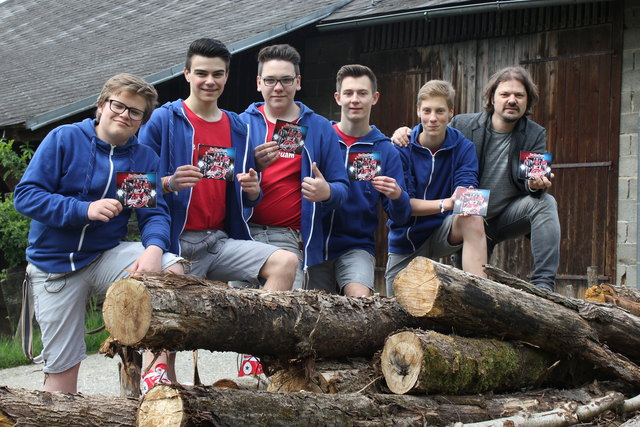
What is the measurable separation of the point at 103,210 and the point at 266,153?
1157 mm

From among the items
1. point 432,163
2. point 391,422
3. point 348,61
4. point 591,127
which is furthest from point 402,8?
point 391,422

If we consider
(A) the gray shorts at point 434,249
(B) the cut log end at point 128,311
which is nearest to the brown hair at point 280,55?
(A) the gray shorts at point 434,249

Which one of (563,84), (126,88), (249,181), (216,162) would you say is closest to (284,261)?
(249,181)

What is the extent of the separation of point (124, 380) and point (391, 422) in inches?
56.1

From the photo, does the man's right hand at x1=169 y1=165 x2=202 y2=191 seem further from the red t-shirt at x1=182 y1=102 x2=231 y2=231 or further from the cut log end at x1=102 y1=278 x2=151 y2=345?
the cut log end at x1=102 y1=278 x2=151 y2=345

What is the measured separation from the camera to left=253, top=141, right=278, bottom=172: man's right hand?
4980mm

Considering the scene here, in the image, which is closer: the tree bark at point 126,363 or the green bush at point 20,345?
the tree bark at point 126,363

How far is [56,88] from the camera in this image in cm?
1014

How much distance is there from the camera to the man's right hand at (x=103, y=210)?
4215 millimetres

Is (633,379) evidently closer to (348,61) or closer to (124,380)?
(124,380)

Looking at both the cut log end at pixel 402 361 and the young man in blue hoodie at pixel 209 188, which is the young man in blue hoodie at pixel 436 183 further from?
the cut log end at pixel 402 361

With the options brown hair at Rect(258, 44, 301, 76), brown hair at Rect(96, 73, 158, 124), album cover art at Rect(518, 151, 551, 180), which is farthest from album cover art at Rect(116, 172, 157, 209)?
album cover art at Rect(518, 151, 551, 180)

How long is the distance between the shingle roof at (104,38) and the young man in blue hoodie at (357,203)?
147 inches

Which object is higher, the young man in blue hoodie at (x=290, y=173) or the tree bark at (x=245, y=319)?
the young man in blue hoodie at (x=290, y=173)
